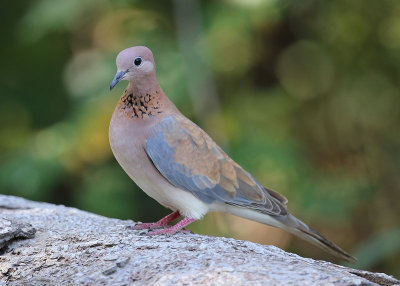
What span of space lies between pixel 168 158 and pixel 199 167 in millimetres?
210

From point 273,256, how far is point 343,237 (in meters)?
3.50

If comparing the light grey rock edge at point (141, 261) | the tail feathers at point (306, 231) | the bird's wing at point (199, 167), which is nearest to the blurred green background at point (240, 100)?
the tail feathers at point (306, 231)

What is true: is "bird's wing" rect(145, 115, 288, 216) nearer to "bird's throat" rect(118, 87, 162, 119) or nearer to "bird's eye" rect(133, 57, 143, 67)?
"bird's throat" rect(118, 87, 162, 119)

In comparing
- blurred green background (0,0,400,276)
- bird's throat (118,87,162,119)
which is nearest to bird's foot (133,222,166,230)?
bird's throat (118,87,162,119)

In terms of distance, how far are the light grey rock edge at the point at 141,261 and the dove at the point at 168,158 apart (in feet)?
0.97

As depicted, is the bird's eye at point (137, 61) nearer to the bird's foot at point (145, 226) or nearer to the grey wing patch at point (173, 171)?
the grey wing patch at point (173, 171)

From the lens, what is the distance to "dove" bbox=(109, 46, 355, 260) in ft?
11.0

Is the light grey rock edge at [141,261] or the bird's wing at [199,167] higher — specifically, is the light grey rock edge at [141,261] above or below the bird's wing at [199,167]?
below

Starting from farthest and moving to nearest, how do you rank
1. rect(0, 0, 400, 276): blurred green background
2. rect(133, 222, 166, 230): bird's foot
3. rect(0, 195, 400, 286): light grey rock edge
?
rect(0, 0, 400, 276): blurred green background
rect(133, 222, 166, 230): bird's foot
rect(0, 195, 400, 286): light grey rock edge

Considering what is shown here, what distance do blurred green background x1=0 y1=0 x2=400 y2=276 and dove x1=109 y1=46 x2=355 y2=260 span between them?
1.71m

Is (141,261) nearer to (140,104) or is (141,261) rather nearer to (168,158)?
(168,158)

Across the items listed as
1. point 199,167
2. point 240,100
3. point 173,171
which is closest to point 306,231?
point 199,167

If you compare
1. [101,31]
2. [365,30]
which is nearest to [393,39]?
[365,30]

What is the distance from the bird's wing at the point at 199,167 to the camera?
3.37 m
